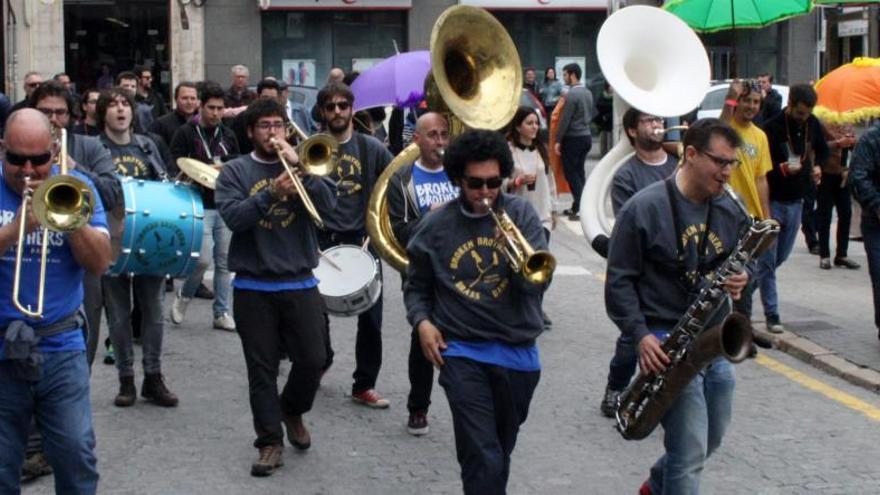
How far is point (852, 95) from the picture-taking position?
13203 mm

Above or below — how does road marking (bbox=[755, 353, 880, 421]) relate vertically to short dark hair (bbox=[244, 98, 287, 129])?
below

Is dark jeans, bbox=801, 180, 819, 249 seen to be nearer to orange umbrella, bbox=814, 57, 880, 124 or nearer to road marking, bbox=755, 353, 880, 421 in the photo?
orange umbrella, bbox=814, 57, 880, 124

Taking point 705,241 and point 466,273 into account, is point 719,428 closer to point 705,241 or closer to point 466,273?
point 705,241

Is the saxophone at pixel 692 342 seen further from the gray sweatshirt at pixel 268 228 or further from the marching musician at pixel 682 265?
the gray sweatshirt at pixel 268 228

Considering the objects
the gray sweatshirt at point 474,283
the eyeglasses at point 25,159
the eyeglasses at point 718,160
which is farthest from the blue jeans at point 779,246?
the eyeglasses at point 25,159

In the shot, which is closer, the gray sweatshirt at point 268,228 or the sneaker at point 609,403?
the gray sweatshirt at point 268,228

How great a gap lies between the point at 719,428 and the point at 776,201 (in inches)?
206

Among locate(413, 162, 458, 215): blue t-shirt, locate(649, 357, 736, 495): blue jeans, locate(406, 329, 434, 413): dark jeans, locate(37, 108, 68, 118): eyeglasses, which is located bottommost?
locate(406, 329, 434, 413): dark jeans

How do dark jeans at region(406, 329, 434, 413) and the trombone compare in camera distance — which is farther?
dark jeans at region(406, 329, 434, 413)

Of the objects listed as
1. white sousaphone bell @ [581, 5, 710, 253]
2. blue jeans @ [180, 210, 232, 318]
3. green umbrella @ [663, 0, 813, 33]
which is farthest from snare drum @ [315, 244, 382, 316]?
green umbrella @ [663, 0, 813, 33]

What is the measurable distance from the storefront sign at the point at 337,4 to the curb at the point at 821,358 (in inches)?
842

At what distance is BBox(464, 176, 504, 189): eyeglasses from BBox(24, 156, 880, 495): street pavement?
192 cm

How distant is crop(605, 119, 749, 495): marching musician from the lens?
18.9ft

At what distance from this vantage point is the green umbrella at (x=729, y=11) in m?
13.3
